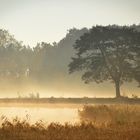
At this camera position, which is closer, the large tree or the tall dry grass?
the tall dry grass

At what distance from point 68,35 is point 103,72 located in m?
55.2

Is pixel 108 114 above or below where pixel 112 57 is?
below

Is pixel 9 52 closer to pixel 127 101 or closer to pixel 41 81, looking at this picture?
pixel 41 81

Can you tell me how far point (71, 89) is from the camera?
109 m

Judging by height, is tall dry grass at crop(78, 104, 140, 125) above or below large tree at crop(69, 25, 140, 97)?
below

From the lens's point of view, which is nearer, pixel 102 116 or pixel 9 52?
pixel 102 116

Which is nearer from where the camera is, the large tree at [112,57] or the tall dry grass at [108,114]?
the tall dry grass at [108,114]

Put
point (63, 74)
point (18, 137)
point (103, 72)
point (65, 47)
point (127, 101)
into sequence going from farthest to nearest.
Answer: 1. point (65, 47)
2. point (63, 74)
3. point (103, 72)
4. point (127, 101)
5. point (18, 137)

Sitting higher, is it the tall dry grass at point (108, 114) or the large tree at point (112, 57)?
the large tree at point (112, 57)

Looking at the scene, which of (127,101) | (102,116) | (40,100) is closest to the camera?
(102,116)

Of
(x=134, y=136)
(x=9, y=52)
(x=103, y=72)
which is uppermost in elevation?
(x=9, y=52)

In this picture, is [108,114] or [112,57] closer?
[108,114]

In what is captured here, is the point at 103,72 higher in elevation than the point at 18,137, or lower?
higher

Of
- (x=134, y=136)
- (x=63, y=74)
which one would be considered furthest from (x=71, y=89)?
(x=134, y=136)
